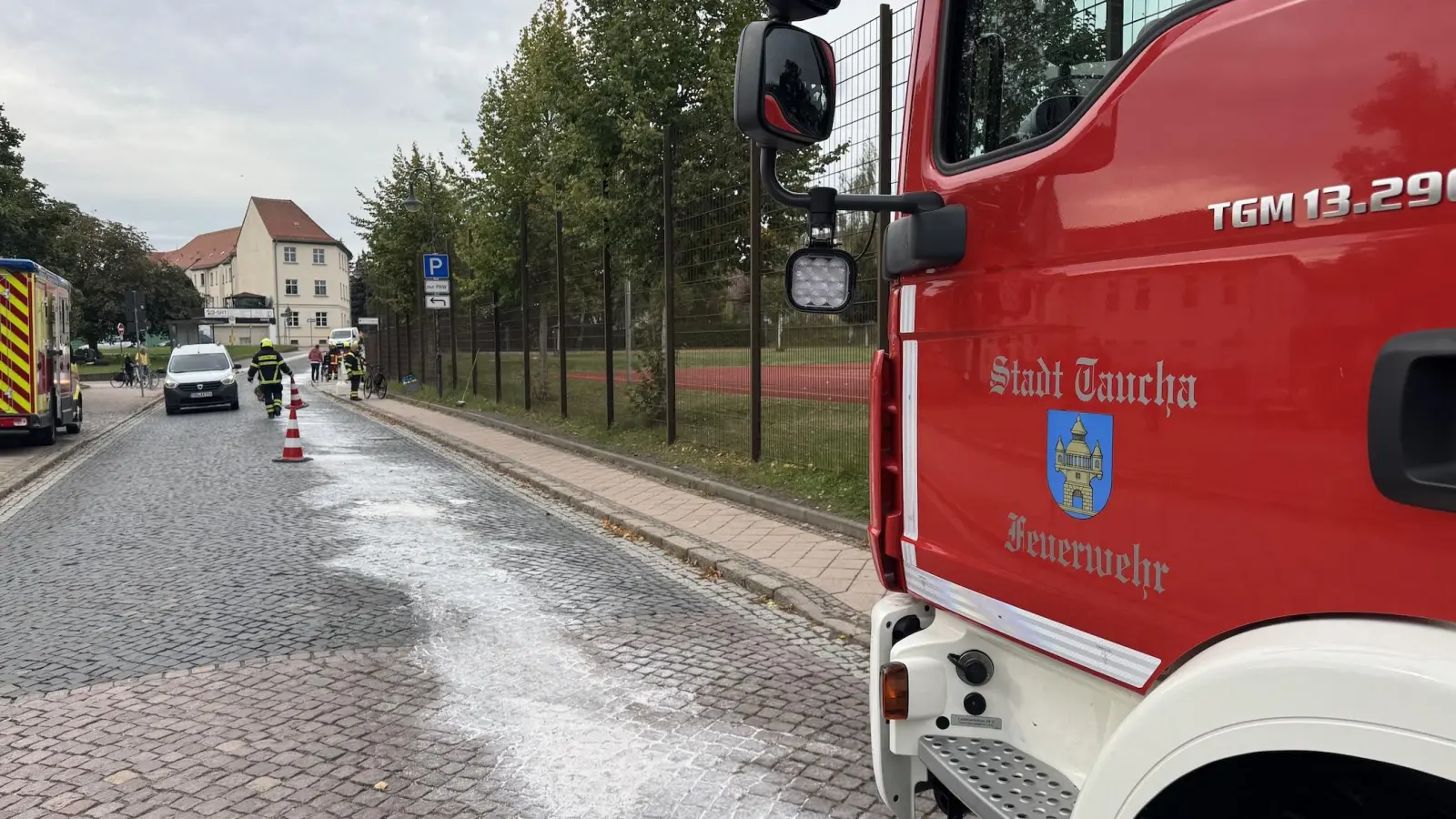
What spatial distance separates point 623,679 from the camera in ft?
15.0

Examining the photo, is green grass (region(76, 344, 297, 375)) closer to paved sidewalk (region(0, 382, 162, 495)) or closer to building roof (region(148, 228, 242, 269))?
paved sidewalk (region(0, 382, 162, 495))

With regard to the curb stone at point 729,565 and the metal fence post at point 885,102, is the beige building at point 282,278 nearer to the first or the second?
the curb stone at point 729,565

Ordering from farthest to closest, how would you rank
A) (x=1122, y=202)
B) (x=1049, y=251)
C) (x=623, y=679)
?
(x=623, y=679)
(x=1049, y=251)
(x=1122, y=202)

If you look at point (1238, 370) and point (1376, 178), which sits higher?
point (1376, 178)

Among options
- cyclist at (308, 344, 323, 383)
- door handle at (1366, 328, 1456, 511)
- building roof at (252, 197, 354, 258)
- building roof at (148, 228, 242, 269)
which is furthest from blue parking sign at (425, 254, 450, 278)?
building roof at (148, 228, 242, 269)

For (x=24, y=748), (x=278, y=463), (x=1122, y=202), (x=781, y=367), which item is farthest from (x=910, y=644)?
(x=278, y=463)

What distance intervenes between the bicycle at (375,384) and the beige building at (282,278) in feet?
238

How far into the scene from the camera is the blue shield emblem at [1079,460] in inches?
73.9

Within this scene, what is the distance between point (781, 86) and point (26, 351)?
52.5ft

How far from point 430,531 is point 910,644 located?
6.51 m

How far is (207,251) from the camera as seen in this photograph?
11956 centimetres

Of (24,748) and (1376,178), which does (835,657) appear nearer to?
(24,748)

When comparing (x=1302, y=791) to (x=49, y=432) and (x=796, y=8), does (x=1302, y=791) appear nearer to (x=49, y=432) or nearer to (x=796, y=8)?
(x=796, y=8)

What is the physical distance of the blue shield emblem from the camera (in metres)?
1.88
